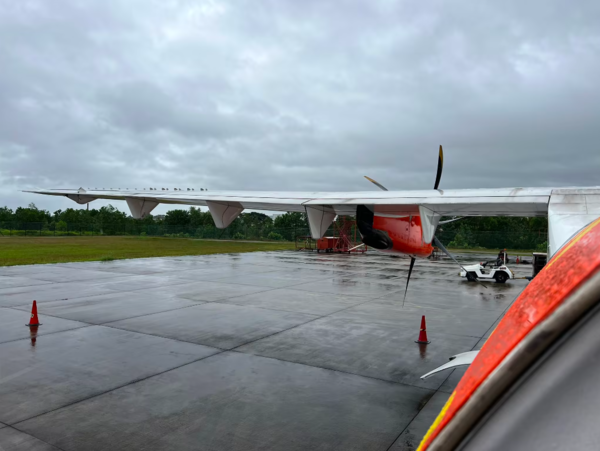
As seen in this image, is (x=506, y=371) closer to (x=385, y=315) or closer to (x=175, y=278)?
(x=385, y=315)

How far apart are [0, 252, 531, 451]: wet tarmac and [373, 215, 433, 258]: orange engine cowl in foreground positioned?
7.16 ft

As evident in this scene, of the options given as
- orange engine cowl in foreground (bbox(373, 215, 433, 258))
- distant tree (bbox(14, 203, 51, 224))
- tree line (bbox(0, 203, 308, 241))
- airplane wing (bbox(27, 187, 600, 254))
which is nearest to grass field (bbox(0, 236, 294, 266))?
tree line (bbox(0, 203, 308, 241))

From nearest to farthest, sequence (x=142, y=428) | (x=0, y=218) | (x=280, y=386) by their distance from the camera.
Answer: (x=142, y=428) → (x=280, y=386) → (x=0, y=218)

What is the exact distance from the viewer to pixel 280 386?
7.12 meters

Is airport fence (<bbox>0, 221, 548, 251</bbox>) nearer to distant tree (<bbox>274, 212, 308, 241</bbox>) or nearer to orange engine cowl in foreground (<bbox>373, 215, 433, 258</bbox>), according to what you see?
distant tree (<bbox>274, 212, 308, 241</bbox>)

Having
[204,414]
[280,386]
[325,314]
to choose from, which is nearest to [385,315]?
[325,314]

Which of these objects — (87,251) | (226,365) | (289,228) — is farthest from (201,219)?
(226,365)

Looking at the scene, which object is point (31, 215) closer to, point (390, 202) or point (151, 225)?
point (151, 225)

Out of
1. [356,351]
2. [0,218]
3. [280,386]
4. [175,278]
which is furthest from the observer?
Result: [0,218]

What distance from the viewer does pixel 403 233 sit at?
8.48 m

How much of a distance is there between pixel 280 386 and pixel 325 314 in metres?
5.72

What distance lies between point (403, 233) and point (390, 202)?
6.58 feet

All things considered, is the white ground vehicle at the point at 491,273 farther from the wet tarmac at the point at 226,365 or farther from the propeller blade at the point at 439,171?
the propeller blade at the point at 439,171

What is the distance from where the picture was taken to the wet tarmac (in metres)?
5.58
